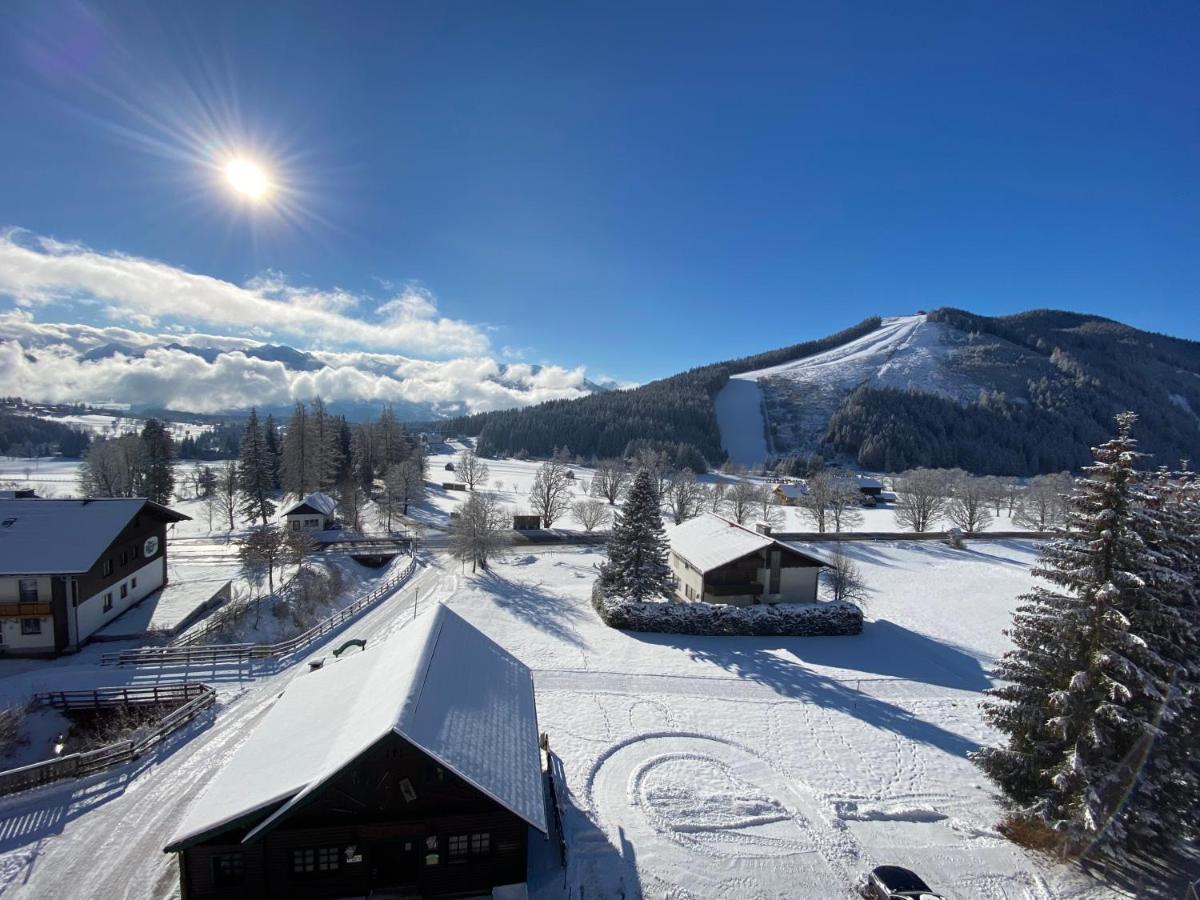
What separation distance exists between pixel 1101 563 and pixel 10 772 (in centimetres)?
3281

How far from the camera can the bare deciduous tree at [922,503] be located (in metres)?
68.4

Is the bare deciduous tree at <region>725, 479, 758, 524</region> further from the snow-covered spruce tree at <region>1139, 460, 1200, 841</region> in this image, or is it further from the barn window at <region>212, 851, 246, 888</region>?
the barn window at <region>212, 851, 246, 888</region>

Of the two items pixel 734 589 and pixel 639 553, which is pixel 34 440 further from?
pixel 734 589

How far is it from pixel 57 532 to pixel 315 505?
1005 inches

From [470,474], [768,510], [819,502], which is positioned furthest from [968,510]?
[470,474]

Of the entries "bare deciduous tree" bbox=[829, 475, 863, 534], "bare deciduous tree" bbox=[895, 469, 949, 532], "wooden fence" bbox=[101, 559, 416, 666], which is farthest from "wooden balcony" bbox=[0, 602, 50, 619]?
"bare deciduous tree" bbox=[895, 469, 949, 532]

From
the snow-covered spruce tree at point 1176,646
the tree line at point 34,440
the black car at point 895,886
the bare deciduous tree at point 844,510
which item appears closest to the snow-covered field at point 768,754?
the black car at point 895,886

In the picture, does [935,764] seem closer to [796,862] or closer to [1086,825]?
[1086,825]

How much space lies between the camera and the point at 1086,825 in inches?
549

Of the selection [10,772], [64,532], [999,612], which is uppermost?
[64,532]

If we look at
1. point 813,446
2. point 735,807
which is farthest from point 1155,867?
point 813,446

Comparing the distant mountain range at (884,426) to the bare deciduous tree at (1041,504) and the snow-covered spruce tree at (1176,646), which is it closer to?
the bare deciduous tree at (1041,504)

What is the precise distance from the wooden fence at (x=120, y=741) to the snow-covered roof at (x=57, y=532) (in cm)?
778

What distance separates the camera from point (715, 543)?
39.0 metres
